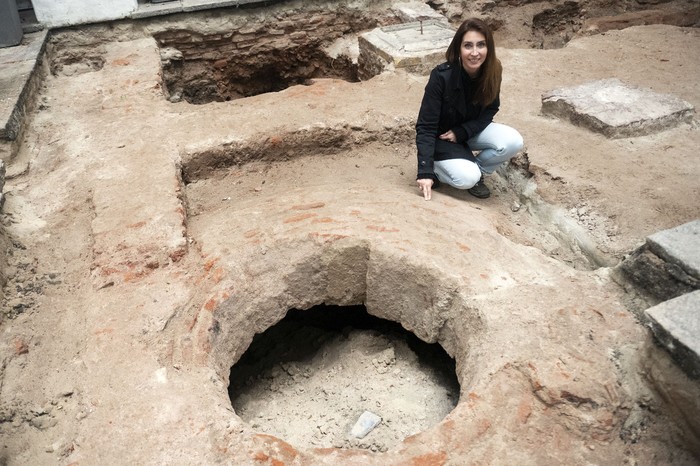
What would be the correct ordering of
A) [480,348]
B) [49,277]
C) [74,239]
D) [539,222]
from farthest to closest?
[539,222]
[74,239]
[49,277]
[480,348]

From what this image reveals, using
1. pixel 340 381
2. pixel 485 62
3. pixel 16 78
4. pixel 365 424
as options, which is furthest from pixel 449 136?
pixel 16 78

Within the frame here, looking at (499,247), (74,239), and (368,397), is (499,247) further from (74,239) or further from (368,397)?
(74,239)

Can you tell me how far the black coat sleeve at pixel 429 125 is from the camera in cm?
335

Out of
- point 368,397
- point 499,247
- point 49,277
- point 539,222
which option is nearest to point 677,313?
point 499,247

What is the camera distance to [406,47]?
516cm

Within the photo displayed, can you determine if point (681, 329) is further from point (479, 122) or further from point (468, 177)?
point (479, 122)

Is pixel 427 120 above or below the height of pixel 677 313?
above

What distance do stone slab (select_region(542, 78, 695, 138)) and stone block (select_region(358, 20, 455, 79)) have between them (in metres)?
1.17

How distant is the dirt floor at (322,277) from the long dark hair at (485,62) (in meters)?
0.68

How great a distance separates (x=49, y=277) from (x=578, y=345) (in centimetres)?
274

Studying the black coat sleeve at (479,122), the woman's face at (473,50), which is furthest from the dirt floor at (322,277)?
the woman's face at (473,50)

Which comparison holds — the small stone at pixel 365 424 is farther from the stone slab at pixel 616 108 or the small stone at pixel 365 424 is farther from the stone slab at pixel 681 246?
the stone slab at pixel 616 108

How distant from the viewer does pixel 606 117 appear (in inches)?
160

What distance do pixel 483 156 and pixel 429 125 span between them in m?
0.52
